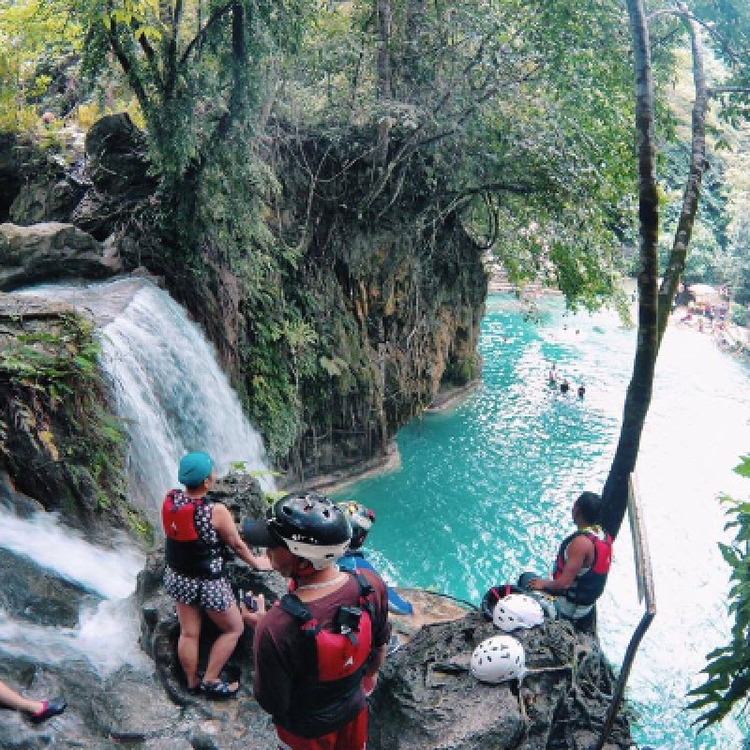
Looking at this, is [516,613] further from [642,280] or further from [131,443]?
[131,443]

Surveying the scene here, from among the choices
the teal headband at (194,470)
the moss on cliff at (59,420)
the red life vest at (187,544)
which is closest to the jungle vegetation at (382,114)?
the moss on cliff at (59,420)

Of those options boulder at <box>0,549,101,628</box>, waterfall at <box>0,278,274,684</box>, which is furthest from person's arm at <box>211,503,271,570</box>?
boulder at <box>0,549,101,628</box>

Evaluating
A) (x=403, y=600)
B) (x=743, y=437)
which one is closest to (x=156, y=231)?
(x=403, y=600)

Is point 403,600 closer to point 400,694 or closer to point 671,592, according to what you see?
point 400,694

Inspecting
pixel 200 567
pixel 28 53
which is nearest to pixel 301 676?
pixel 200 567

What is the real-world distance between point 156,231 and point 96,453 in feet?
17.3

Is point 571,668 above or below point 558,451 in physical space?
above

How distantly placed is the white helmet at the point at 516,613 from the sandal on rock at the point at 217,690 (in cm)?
192

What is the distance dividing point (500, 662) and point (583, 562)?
1.59 meters

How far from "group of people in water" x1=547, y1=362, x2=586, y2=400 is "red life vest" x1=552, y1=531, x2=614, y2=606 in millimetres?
18363

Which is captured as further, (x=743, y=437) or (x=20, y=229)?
(x=743, y=437)

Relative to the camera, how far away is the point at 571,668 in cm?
468

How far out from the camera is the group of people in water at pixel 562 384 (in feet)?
77.4

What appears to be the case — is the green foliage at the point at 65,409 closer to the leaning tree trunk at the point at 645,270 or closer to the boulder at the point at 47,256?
the boulder at the point at 47,256
